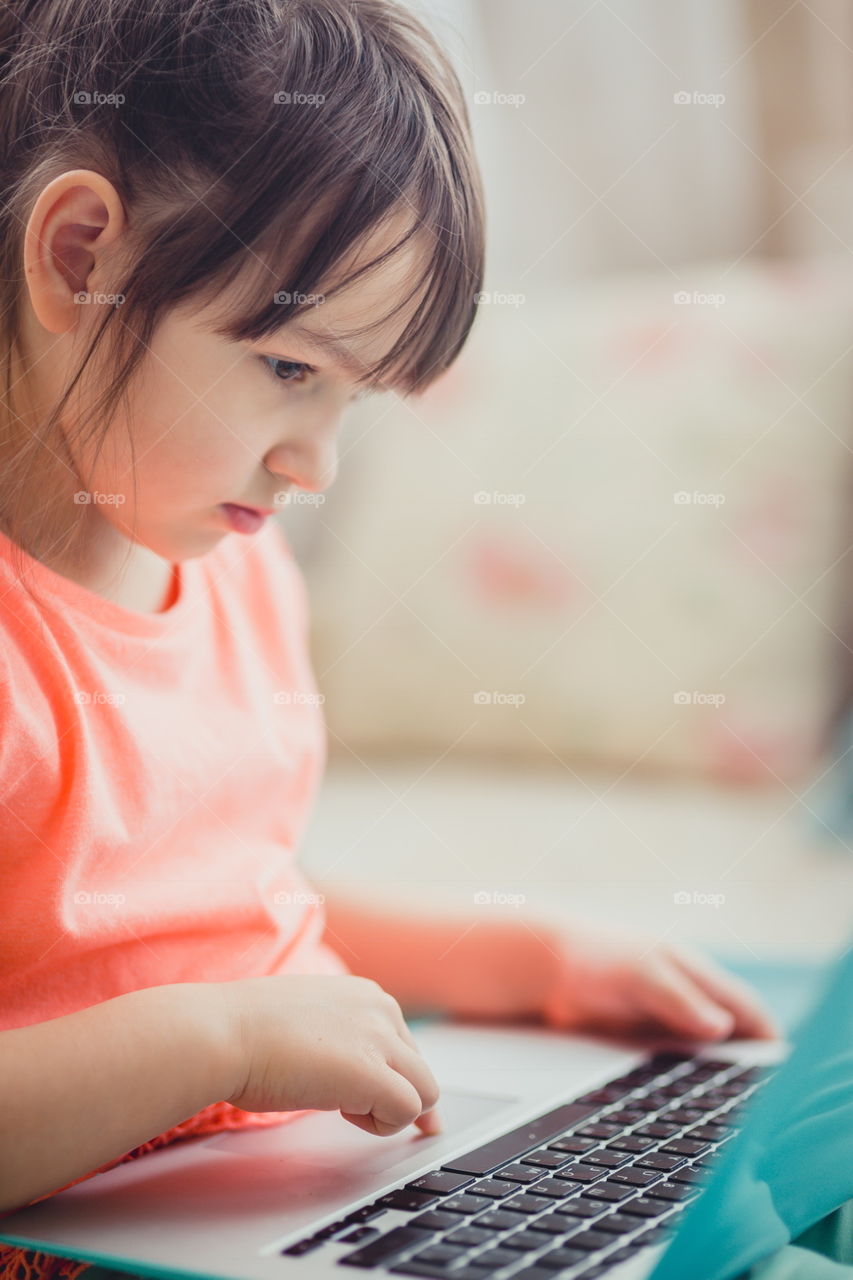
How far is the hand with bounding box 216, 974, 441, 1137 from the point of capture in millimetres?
447

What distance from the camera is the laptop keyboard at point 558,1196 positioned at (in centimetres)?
37

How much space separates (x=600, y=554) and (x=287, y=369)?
0.69m

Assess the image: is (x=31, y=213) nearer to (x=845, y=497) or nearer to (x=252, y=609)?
(x=252, y=609)

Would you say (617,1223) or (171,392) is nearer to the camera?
(617,1223)

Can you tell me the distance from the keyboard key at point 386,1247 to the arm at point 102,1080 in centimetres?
8

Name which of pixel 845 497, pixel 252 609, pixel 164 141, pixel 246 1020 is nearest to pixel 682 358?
pixel 845 497

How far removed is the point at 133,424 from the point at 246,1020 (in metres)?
0.25
